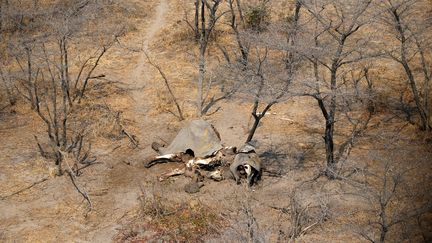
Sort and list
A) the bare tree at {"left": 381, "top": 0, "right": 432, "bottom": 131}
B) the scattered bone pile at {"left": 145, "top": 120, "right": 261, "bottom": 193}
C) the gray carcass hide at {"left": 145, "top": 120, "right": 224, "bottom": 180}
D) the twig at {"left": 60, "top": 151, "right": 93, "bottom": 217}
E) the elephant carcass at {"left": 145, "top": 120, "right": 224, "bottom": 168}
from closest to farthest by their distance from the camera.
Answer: the twig at {"left": 60, "top": 151, "right": 93, "bottom": 217} < the scattered bone pile at {"left": 145, "top": 120, "right": 261, "bottom": 193} < the gray carcass hide at {"left": 145, "top": 120, "right": 224, "bottom": 180} < the elephant carcass at {"left": 145, "top": 120, "right": 224, "bottom": 168} < the bare tree at {"left": 381, "top": 0, "right": 432, "bottom": 131}

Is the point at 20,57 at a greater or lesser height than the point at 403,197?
greater

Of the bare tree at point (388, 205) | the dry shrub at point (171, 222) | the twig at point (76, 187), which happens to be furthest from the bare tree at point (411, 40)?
the twig at point (76, 187)

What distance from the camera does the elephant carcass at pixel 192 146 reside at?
15562 mm

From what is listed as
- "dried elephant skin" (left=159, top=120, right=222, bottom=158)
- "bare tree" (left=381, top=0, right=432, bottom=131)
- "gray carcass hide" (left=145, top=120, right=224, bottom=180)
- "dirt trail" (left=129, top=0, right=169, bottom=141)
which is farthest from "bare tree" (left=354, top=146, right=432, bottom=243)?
"dirt trail" (left=129, top=0, right=169, bottom=141)

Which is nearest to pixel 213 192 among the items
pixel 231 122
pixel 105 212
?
pixel 105 212

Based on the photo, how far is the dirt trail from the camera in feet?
63.0

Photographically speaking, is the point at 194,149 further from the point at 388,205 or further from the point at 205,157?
the point at 388,205

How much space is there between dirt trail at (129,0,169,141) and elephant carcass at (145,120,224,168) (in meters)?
1.78

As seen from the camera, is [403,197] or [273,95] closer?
[403,197]

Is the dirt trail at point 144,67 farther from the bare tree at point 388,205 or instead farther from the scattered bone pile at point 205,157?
the bare tree at point 388,205

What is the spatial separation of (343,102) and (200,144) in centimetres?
577

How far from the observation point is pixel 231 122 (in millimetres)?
18281

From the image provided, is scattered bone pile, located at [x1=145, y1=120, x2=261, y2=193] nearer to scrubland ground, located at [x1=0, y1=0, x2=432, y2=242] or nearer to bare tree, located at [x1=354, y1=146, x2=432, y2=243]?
scrubland ground, located at [x1=0, y1=0, x2=432, y2=242]

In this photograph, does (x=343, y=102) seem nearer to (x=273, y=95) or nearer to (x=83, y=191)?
(x=273, y=95)
